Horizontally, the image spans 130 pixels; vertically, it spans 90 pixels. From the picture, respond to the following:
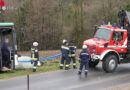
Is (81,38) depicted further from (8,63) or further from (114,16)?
(8,63)

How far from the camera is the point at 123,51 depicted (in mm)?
12555

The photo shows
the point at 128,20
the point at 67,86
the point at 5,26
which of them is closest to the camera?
the point at 67,86

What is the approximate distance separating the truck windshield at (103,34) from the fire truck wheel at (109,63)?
Answer: 1154mm

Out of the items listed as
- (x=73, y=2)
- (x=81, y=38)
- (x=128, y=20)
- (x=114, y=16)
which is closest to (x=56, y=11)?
(x=73, y=2)

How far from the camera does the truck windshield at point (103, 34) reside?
1230 cm

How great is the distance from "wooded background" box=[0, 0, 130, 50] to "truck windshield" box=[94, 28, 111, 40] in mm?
23409

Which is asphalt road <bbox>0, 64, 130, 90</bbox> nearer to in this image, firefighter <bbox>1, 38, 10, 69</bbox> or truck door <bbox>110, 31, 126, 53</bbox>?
truck door <bbox>110, 31, 126, 53</bbox>

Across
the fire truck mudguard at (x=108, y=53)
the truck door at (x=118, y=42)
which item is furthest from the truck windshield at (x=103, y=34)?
the fire truck mudguard at (x=108, y=53)

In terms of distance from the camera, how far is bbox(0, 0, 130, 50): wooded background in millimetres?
36000

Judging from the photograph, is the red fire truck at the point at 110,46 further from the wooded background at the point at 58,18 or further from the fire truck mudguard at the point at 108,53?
the wooded background at the point at 58,18

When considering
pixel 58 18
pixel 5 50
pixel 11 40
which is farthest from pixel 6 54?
pixel 58 18

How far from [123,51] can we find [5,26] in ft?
22.4

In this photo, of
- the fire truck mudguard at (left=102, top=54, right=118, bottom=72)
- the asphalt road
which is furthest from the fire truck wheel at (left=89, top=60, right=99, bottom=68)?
the fire truck mudguard at (left=102, top=54, right=118, bottom=72)

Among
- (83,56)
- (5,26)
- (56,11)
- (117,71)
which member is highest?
(56,11)
